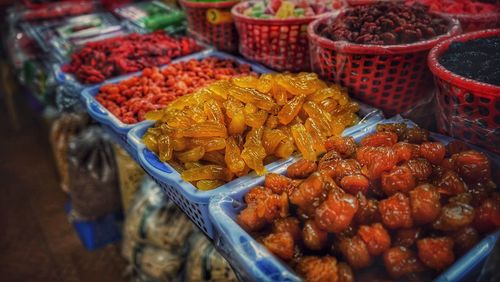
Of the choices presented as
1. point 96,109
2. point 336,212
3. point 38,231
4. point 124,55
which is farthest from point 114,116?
point 38,231

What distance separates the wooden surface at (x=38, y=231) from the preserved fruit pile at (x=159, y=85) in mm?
1250

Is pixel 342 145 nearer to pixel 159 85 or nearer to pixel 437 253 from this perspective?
pixel 437 253

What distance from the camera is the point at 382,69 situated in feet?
4.92

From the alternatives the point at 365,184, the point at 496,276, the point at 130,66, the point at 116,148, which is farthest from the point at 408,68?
the point at 116,148

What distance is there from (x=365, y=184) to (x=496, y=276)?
1.22ft

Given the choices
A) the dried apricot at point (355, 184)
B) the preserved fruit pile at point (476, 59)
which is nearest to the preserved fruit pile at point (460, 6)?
the preserved fruit pile at point (476, 59)

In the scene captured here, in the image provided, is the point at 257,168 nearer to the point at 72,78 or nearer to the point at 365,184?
the point at 365,184

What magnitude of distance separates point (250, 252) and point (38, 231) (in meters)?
2.56

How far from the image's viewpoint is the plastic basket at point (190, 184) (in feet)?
3.99

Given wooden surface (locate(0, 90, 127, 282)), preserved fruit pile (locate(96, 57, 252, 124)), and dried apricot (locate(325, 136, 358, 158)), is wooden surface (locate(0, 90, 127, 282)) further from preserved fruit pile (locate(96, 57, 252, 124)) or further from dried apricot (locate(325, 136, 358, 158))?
dried apricot (locate(325, 136, 358, 158))

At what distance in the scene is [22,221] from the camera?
10.2 feet

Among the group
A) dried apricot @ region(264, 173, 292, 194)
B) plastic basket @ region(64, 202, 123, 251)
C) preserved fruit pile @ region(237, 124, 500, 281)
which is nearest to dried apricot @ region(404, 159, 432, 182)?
preserved fruit pile @ region(237, 124, 500, 281)

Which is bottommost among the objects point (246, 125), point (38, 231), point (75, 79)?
point (38, 231)

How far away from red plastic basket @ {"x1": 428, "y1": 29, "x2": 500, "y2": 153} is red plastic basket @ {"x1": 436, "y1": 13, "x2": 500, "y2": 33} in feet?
1.38
